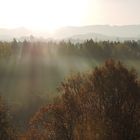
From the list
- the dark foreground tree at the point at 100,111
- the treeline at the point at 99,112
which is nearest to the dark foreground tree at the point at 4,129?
the treeline at the point at 99,112

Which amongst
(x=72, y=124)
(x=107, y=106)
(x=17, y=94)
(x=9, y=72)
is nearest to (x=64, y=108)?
(x=72, y=124)

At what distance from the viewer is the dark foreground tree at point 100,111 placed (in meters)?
37.8

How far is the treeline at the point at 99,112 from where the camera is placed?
37875 millimetres

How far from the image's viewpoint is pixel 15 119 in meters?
103

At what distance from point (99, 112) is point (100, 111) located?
0.53 feet

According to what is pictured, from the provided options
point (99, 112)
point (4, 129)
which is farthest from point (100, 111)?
point (4, 129)

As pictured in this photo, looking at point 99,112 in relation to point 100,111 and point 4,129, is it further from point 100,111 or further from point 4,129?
point 4,129

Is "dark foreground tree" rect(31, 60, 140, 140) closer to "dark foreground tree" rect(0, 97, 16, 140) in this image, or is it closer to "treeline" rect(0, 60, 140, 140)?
"treeline" rect(0, 60, 140, 140)

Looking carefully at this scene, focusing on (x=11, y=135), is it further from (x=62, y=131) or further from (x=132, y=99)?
(x=132, y=99)

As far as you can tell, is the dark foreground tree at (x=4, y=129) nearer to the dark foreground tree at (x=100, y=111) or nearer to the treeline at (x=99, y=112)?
the treeline at (x=99, y=112)

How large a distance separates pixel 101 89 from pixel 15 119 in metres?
65.3

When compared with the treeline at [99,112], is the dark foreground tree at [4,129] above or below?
below

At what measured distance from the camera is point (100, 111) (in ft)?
129

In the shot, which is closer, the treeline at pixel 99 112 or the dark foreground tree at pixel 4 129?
the treeline at pixel 99 112
